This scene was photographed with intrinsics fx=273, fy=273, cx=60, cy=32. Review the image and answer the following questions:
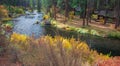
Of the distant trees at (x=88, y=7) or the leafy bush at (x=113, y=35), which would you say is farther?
the distant trees at (x=88, y=7)

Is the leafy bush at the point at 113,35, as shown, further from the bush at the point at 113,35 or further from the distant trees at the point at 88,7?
the distant trees at the point at 88,7

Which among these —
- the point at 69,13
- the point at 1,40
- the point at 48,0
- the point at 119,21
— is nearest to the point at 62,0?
the point at 69,13

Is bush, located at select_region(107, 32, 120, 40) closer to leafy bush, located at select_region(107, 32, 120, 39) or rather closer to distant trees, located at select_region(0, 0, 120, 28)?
leafy bush, located at select_region(107, 32, 120, 39)

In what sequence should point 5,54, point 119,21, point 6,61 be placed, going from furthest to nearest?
point 119,21 → point 5,54 → point 6,61

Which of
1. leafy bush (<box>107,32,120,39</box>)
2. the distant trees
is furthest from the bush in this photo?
the distant trees

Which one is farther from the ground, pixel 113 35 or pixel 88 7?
pixel 88 7

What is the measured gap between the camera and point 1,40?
532 inches

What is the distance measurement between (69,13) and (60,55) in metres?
59.8

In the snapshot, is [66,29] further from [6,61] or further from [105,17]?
[6,61]

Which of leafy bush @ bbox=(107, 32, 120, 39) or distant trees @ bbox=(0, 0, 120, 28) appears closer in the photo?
leafy bush @ bbox=(107, 32, 120, 39)

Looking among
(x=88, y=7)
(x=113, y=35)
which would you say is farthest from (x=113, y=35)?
(x=88, y=7)

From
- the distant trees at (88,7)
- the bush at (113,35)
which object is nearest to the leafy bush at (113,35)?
the bush at (113,35)

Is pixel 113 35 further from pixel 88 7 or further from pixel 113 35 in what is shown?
pixel 88 7

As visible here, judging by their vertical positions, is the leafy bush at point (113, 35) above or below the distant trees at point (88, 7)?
below
